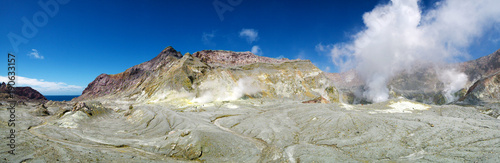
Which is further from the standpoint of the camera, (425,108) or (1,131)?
(425,108)

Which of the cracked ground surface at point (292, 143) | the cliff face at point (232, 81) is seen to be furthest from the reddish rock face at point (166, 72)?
the cracked ground surface at point (292, 143)

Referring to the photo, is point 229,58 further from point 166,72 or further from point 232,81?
point 166,72

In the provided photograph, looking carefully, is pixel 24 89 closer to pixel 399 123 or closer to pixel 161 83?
pixel 161 83

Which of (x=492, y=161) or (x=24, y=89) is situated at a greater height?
(x=24, y=89)

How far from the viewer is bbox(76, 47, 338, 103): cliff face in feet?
274

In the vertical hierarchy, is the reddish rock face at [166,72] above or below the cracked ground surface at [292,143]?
above

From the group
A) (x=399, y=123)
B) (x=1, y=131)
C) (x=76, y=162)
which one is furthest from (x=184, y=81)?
(x=399, y=123)

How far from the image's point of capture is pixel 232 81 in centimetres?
8956

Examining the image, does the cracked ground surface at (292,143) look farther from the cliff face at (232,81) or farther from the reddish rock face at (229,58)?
the reddish rock face at (229,58)

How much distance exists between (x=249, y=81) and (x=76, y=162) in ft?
259

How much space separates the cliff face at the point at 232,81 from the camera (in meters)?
83.4

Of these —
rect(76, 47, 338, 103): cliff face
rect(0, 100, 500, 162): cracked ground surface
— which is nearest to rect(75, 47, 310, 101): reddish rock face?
rect(76, 47, 338, 103): cliff face

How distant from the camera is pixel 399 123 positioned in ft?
83.4

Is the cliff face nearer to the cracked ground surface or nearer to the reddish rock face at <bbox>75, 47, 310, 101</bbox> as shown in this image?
the reddish rock face at <bbox>75, 47, 310, 101</bbox>
